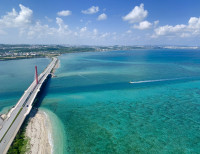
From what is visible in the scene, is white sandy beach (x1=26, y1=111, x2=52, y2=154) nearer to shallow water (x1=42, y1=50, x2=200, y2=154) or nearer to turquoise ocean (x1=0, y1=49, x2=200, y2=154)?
turquoise ocean (x1=0, y1=49, x2=200, y2=154)

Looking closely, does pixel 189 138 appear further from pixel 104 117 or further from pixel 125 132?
pixel 104 117

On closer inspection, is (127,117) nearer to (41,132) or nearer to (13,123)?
(41,132)

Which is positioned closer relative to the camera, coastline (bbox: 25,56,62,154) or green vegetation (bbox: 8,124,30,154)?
green vegetation (bbox: 8,124,30,154)

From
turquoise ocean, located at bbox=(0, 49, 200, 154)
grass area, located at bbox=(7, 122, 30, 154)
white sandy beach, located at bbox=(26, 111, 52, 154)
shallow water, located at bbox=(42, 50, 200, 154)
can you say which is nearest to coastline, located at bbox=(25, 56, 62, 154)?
white sandy beach, located at bbox=(26, 111, 52, 154)

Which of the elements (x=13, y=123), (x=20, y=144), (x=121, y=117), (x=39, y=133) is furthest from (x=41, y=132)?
(x=121, y=117)

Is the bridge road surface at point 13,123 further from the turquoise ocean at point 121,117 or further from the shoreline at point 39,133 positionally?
the turquoise ocean at point 121,117

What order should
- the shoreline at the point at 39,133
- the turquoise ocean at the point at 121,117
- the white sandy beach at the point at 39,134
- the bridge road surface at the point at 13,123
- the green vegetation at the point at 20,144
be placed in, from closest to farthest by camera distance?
the green vegetation at the point at 20,144 → the bridge road surface at the point at 13,123 → the white sandy beach at the point at 39,134 → the shoreline at the point at 39,133 → the turquoise ocean at the point at 121,117

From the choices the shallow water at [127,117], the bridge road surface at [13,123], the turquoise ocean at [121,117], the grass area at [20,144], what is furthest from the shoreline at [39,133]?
the shallow water at [127,117]
